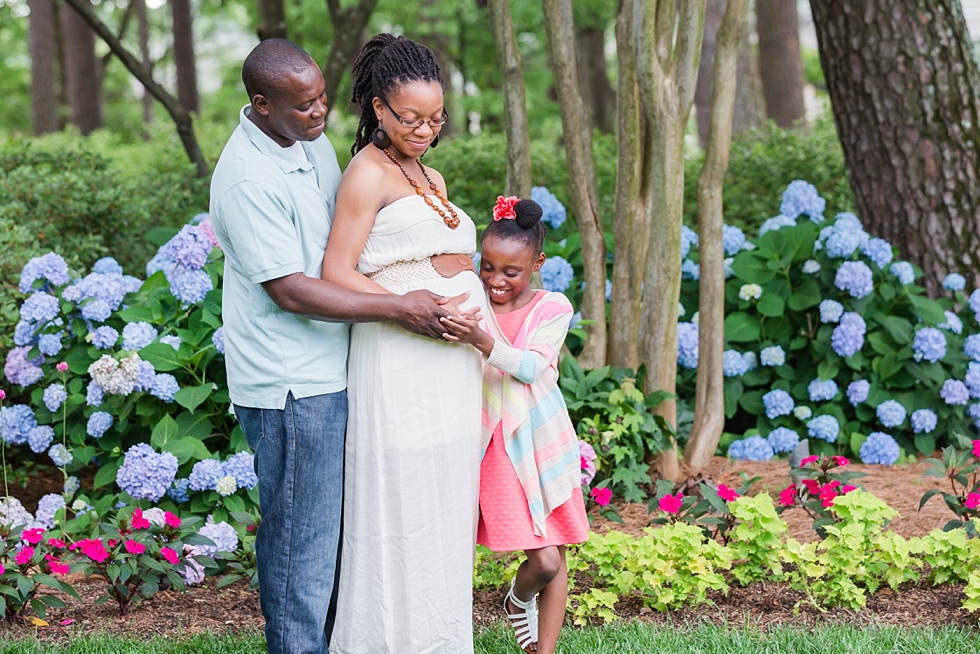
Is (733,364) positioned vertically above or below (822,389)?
above

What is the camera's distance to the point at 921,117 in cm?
497

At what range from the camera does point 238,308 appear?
7.64 ft

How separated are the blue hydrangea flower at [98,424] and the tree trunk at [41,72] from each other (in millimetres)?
11756

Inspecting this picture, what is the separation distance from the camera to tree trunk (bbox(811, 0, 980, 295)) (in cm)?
495

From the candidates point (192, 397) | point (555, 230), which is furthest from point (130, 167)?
point (192, 397)

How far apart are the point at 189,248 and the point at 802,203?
3.12 meters

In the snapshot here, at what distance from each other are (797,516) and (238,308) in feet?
8.76

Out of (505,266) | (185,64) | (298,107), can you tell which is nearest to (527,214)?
(505,266)

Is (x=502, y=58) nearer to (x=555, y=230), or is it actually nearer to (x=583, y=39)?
(x=555, y=230)

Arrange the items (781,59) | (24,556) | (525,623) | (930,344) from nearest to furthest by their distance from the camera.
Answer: (525,623), (24,556), (930,344), (781,59)

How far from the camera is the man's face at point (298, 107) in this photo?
217 cm

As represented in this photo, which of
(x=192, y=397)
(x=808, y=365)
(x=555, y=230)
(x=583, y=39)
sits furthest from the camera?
(x=583, y=39)

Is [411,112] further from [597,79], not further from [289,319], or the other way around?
[597,79]

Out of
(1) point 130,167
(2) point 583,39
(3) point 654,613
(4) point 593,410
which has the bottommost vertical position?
(3) point 654,613
